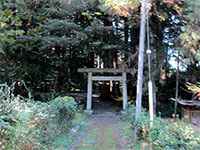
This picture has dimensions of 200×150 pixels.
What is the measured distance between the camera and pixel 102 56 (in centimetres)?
2081

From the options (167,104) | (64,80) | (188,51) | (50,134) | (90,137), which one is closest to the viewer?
(50,134)

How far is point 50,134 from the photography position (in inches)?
383

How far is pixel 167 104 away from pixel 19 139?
1429 centimetres

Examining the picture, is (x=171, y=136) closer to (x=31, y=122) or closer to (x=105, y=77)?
(x=31, y=122)

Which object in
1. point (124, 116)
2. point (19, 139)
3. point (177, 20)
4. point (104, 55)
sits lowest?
point (124, 116)

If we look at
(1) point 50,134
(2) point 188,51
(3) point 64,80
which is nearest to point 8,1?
(3) point 64,80

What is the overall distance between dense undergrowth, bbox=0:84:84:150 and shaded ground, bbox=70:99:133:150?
0.50 m

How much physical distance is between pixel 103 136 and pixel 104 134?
44 centimetres

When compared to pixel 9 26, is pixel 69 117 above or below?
below

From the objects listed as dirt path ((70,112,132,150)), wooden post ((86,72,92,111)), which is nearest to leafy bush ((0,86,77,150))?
dirt path ((70,112,132,150))

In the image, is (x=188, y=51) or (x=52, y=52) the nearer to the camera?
Answer: (x=188, y=51)

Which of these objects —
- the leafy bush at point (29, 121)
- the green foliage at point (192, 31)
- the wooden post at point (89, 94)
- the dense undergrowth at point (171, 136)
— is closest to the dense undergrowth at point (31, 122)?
the leafy bush at point (29, 121)

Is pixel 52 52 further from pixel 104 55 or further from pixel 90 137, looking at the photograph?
pixel 90 137

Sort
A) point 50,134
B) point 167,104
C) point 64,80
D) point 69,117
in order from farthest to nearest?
point 64,80
point 167,104
point 69,117
point 50,134
